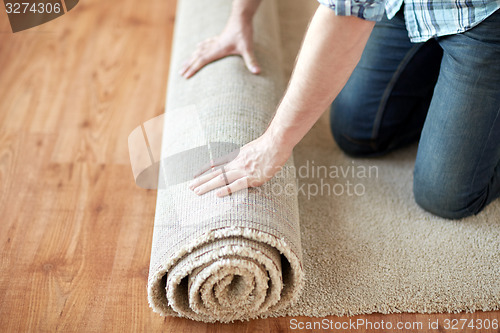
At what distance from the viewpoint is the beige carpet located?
91 centimetres

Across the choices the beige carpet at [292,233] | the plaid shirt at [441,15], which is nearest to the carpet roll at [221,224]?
the beige carpet at [292,233]

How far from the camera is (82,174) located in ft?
4.51

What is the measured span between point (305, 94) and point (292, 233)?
0.28 meters

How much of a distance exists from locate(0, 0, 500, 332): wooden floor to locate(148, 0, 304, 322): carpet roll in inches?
4.4

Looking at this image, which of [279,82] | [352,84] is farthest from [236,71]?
[352,84]

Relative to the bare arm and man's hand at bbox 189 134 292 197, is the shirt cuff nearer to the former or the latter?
the bare arm

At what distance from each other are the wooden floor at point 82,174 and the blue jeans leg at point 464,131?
1.00 feet

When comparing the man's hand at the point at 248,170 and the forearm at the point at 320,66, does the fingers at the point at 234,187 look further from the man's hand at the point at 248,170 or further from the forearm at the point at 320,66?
the forearm at the point at 320,66

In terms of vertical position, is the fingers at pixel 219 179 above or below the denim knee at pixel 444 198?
above

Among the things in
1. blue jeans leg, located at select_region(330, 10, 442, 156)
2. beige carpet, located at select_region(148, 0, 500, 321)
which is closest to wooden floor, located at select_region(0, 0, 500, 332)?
beige carpet, located at select_region(148, 0, 500, 321)

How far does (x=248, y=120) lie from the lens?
111 centimetres

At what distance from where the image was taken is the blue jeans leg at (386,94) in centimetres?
126

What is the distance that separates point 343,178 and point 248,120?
409 millimetres

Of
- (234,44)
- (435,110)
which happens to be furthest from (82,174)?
(435,110)
